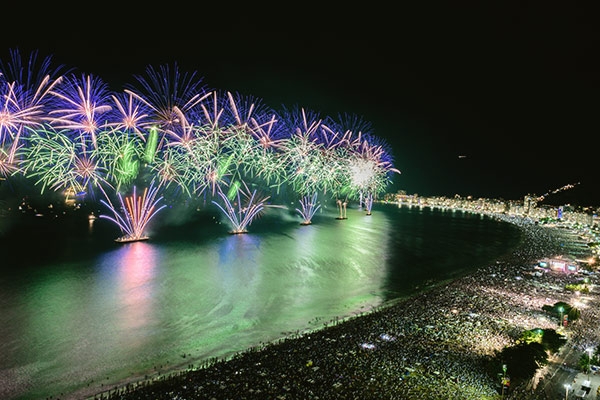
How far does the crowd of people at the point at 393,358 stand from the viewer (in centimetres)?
915

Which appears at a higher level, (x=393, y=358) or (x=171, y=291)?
(x=393, y=358)

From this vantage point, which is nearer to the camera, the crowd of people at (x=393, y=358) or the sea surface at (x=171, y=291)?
the crowd of people at (x=393, y=358)

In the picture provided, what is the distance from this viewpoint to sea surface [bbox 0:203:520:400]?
11547 mm

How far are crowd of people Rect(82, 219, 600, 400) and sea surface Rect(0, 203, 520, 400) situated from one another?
1.44 meters

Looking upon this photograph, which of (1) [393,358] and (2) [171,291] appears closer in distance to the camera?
(1) [393,358]

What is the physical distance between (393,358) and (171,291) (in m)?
12.0

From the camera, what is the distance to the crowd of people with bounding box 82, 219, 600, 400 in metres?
9.15

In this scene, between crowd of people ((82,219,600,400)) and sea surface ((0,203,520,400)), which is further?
sea surface ((0,203,520,400))

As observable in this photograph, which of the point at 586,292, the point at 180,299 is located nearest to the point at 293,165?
the point at 180,299

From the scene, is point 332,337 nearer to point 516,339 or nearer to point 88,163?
point 516,339

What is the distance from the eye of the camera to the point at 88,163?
29.6 metres

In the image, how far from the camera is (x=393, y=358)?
425 inches

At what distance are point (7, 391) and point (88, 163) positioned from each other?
22962 mm

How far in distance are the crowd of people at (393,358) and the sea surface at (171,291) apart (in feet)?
4.71
